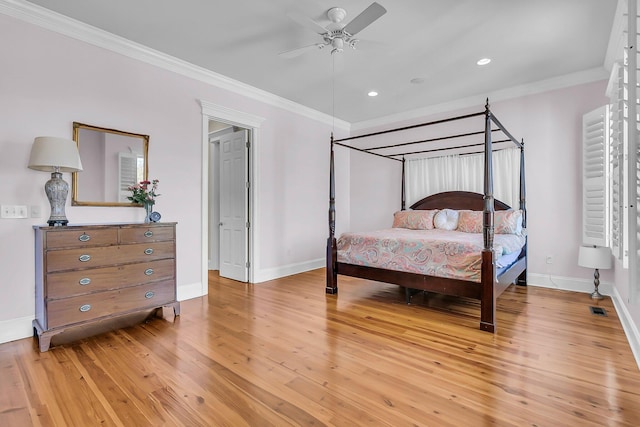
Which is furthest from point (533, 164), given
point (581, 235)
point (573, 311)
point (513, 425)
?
point (513, 425)

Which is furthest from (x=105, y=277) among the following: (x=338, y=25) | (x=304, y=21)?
(x=338, y=25)

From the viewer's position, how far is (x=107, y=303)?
2.71 m

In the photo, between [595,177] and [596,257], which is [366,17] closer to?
[595,177]

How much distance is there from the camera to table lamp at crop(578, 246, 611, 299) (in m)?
3.53

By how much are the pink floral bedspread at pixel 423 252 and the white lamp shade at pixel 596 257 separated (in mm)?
665

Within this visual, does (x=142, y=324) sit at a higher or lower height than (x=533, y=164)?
lower

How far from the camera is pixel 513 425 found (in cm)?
155

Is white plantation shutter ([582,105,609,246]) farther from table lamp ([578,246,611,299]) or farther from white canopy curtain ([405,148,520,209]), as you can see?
white canopy curtain ([405,148,520,209])

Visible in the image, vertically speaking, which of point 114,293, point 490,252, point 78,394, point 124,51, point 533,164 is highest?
point 124,51

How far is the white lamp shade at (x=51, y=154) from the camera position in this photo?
97.3 inches

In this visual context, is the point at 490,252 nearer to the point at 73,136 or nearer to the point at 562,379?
the point at 562,379

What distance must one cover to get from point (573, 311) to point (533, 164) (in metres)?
2.06

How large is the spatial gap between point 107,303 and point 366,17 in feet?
10.5

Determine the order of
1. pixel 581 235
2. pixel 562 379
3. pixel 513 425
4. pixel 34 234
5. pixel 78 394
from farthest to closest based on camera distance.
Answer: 1. pixel 581 235
2. pixel 34 234
3. pixel 562 379
4. pixel 78 394
5. pixel 513 425
